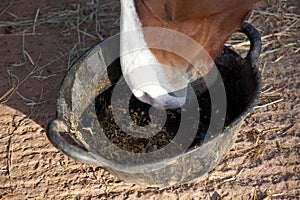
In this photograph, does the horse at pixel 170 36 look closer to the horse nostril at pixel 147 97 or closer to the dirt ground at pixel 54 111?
the horse nostril at pixel 147 97

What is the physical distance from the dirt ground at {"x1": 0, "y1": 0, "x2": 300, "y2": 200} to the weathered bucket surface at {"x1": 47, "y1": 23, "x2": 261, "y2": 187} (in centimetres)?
12

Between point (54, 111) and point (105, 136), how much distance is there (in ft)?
1.11

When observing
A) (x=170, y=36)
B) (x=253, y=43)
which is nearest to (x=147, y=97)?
(x=170, y=36)

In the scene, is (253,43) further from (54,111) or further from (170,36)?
(54,111)

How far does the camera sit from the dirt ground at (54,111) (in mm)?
1621

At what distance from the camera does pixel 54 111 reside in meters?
1.90

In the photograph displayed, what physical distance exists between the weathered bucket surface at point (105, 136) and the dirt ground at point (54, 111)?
0.12 metres

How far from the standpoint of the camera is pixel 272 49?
6.88ft

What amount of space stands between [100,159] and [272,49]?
3.75 ft

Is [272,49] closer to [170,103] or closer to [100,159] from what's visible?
[170,103]

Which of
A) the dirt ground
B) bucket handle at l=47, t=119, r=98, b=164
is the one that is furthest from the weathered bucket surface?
the dirt ground

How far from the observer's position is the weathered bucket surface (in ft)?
4.22

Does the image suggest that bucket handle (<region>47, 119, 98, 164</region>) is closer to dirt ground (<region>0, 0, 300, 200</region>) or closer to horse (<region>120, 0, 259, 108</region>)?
horse (<region>120, 0, 259, 108</region>)

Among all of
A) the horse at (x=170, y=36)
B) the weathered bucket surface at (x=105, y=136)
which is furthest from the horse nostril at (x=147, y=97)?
the weathered bucket surface at (x=105, y=136)
